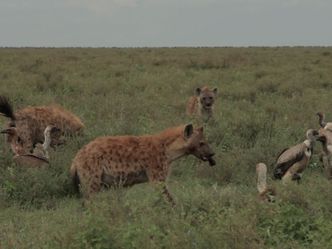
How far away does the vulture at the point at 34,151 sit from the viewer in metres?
6.38

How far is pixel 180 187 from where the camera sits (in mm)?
6242

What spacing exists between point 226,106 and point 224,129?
10.0 ft

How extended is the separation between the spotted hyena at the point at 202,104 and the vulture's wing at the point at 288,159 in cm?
352

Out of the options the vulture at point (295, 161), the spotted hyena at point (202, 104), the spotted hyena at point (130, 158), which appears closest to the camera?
the spotted hyena at point (130, 158)

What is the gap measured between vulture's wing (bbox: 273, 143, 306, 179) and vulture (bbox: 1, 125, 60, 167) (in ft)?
7.43

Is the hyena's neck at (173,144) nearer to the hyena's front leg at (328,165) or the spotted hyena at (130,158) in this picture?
the spotted hyena at (130,158)

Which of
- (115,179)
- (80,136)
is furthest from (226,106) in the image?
(115,179)

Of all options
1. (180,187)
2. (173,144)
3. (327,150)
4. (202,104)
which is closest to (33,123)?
(180,187)

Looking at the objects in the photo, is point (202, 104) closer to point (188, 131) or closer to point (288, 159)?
point (288, 159)

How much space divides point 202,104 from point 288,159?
165 inches

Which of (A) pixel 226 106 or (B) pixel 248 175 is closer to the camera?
(B) pixel 248 175

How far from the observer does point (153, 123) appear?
9289mm

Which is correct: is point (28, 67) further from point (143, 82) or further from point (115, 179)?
point (115, 179)

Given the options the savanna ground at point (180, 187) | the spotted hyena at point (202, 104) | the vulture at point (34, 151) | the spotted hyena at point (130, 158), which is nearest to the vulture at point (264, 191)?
the savanna ground at point (180, 187)
